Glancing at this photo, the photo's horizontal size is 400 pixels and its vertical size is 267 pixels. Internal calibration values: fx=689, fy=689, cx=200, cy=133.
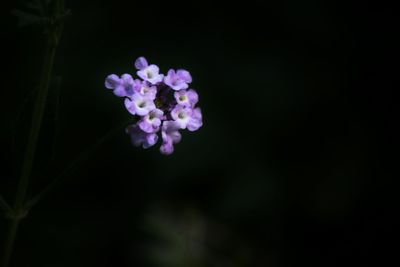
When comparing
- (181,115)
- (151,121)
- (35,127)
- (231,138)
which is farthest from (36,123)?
(231,138)

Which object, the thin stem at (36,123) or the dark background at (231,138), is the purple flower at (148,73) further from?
the dark background at (231,138)

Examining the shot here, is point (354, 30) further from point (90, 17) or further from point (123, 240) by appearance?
point (123, 240)

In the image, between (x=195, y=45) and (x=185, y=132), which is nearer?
(x=185, y=132)

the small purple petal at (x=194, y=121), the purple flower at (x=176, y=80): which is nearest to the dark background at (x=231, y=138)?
the small purple petal at (x=194, y=121)

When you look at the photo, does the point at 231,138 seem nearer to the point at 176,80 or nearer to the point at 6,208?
the point at 176,80

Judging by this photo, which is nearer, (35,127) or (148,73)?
(35,127)

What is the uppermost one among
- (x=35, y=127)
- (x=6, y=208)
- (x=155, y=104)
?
(x=155, y=104)

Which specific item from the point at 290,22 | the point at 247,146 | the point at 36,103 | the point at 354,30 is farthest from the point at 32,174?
the point at 354,30

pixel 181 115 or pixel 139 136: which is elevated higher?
pixel 181 115
